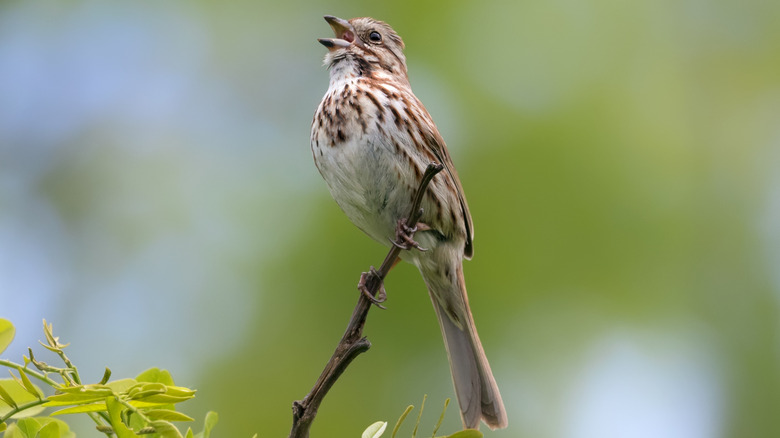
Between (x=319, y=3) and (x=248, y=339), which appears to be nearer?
(x=248, y=339)

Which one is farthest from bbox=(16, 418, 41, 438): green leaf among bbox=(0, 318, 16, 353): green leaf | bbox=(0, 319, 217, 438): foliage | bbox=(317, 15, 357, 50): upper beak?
bbox=(317, 15, 357, 50): upper beak

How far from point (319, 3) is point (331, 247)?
2200 mm

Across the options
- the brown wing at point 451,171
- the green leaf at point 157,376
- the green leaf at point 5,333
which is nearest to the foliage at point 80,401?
the green leaf at point 5,333

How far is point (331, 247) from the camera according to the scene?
14.1 ft

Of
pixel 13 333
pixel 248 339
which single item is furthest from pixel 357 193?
pixel 13 333

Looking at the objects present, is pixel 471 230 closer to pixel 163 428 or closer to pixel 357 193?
pixel 357 193

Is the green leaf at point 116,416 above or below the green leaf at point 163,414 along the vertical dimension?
above

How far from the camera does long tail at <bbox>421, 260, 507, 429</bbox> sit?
3.27 meters

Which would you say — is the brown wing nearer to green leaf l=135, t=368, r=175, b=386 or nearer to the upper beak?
the upper beak

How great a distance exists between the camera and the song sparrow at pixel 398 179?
128 inches

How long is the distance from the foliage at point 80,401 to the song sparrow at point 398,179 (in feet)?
6.02

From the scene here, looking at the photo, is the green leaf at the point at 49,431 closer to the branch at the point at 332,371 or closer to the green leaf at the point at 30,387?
the green leaf at the point at 30,387

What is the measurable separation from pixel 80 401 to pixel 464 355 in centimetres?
236

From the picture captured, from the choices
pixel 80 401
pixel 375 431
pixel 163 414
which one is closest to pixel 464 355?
pixel 375 431
